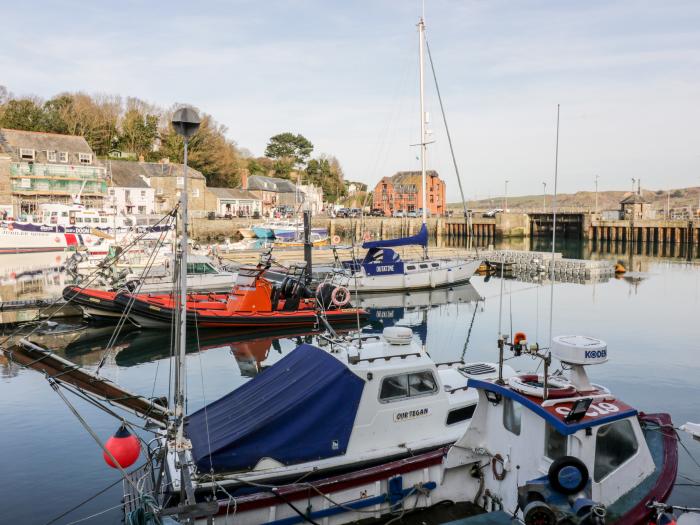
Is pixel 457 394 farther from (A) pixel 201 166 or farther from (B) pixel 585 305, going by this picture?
(A) pixel 201 166

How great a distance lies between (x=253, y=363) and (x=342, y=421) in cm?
1130

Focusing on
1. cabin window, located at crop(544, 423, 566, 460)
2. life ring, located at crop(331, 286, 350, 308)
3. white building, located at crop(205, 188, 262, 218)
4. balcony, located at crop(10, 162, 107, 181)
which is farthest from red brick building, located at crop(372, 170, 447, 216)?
cabin window, located at crop(544, 423, 566, 460)

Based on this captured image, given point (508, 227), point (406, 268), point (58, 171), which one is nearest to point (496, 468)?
point (406, 268)

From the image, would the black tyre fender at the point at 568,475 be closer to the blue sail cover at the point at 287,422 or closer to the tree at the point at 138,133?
the blue sail cover at the point at 287,422

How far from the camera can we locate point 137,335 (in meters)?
23.8

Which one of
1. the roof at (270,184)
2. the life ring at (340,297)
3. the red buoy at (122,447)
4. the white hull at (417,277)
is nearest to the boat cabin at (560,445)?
the red buoy at (122,447)

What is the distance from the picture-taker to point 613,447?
7.51 metres

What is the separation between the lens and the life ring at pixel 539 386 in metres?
7.76

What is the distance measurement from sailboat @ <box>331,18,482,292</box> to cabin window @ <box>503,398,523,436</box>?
23.4 meters

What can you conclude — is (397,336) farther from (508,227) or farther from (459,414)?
(508,227)

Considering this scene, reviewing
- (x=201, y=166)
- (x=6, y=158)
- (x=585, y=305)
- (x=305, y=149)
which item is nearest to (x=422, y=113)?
(x=585, y=305)

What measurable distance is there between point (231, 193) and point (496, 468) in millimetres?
82365

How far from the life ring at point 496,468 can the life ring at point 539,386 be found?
1097 mm

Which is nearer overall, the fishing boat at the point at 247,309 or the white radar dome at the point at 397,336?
the white radar dome at the point at 397,336
